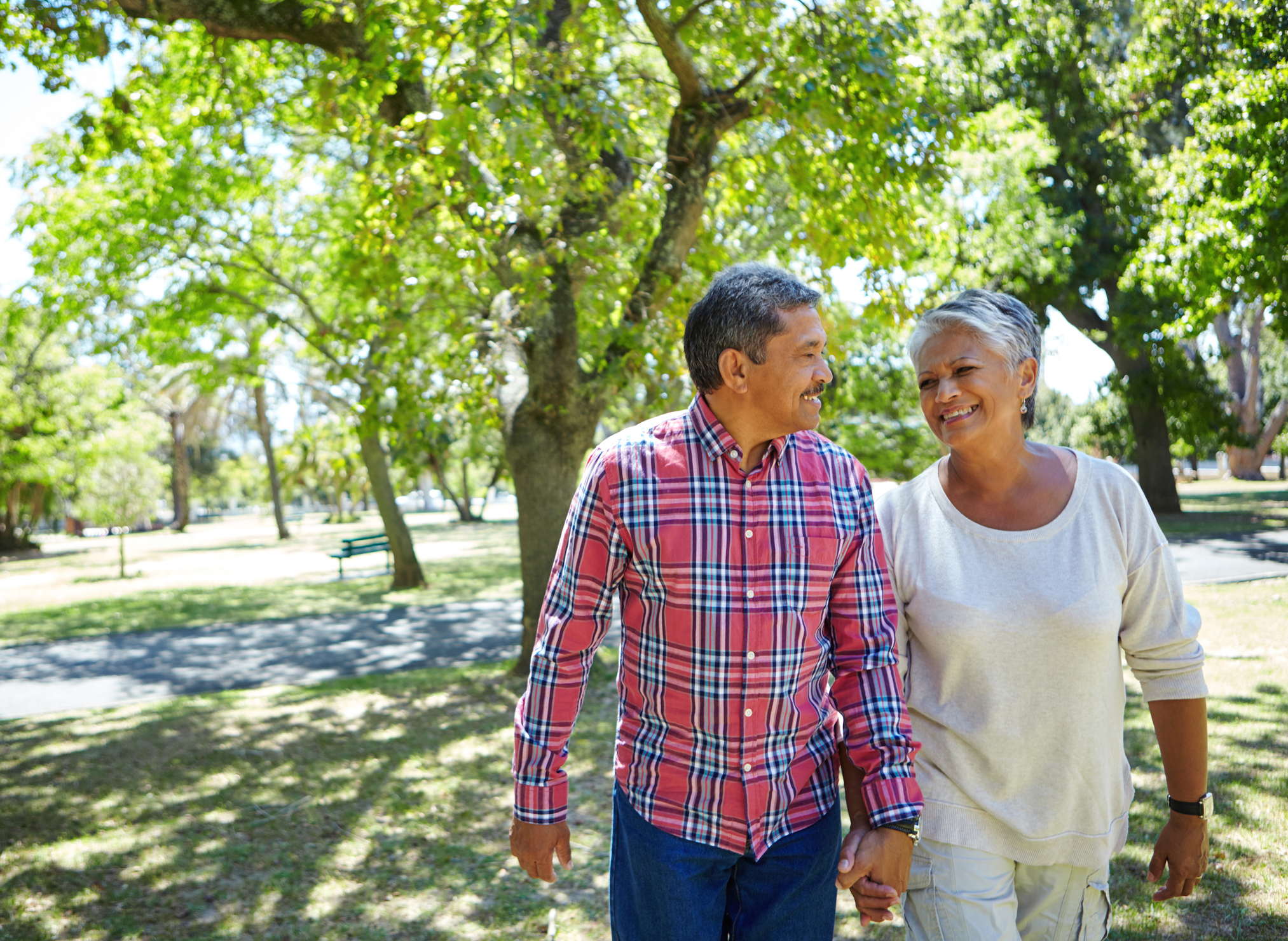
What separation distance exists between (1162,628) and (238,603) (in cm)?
1707

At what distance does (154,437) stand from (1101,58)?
102 feet

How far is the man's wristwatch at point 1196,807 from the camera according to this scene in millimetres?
2301

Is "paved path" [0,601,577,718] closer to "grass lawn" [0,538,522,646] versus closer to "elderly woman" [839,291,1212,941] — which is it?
"grass lawn" [0,538,522,646]

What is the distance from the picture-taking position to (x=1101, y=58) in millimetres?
20812

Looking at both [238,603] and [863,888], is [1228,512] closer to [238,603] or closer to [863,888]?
[238,603]

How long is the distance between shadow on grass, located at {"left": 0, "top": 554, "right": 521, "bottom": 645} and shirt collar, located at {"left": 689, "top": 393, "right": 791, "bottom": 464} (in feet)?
44.9

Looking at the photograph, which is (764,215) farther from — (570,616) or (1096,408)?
(1096,408)

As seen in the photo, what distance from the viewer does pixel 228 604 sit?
16797 mm

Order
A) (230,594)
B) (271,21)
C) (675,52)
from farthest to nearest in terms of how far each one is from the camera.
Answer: (230,594) < (675,52) < (271,21)

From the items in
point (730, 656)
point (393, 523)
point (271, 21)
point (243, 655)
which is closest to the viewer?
point (730, 656)

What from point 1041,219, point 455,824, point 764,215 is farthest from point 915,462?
point 455,824

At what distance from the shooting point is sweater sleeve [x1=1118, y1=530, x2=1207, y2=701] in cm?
223

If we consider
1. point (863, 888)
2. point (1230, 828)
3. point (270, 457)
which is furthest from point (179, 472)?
point (863, 888)

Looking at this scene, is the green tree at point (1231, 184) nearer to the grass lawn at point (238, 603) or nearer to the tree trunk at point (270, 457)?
the grass lawn at point (238, 603)
